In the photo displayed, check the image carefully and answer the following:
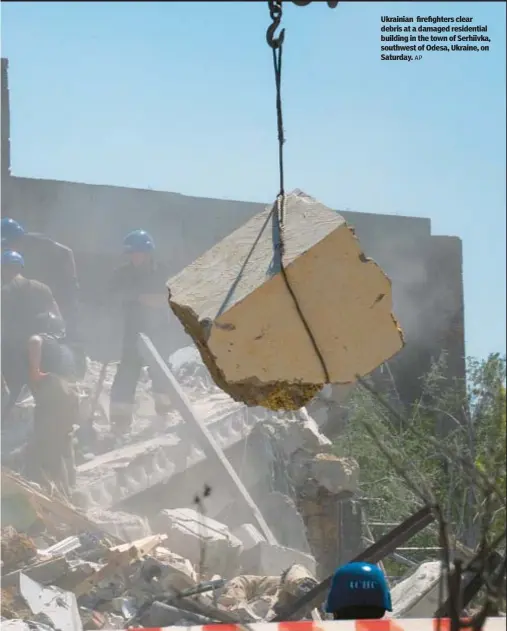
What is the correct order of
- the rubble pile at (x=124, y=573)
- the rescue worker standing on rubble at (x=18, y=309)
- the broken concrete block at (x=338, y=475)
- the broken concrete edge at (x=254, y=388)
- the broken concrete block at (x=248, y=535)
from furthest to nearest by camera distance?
the rescue worker standing on rubble at (x=18, y=309)
the broken concrete block at (x=338, y=475)
the broken concrete block at (x=248, y=535)
the rubble pile at (x=124, y=573)
the broken concrete edge at (x=254, y=388)

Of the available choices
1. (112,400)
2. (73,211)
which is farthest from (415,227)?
(112,400)

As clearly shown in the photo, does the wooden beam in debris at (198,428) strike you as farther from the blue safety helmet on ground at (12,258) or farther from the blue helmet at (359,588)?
the blue helmet at (359,588)

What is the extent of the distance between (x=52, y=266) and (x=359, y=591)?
22.6 ft

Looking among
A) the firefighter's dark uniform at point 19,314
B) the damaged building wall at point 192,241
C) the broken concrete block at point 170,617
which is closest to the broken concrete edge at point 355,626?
the broken concrete block at point 170,617

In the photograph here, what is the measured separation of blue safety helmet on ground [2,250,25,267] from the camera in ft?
28.3

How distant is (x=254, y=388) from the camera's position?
3.39m

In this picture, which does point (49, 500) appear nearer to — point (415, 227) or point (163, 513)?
point (163, 513)

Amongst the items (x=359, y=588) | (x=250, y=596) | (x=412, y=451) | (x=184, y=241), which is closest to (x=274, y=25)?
(x=359, y=588)

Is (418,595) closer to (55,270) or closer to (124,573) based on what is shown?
(124,573)

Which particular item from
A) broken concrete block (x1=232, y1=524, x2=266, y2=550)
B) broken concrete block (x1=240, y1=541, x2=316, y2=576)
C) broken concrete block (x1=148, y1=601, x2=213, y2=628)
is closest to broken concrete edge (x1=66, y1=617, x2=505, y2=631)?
broken concrete block (x1=148, y1=601, x2=213, y2=628)

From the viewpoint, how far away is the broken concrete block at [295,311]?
3.20 meters

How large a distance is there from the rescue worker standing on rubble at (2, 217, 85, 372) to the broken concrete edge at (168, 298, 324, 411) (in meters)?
6.25

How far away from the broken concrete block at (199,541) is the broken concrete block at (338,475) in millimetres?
820

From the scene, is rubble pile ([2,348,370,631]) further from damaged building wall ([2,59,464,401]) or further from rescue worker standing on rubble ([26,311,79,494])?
damaged building wall ([2,59,464,401])
